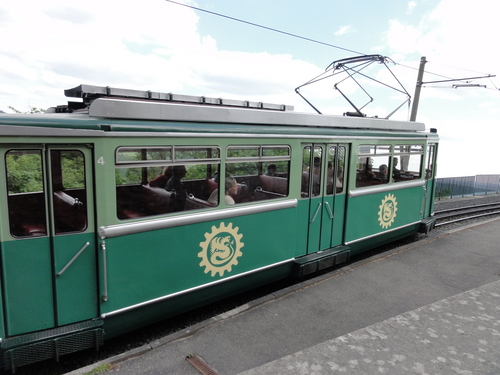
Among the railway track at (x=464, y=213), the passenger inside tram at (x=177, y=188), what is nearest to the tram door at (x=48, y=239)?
the passenger inside tram at (x=177, y=188)

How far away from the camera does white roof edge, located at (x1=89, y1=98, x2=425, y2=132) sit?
4.12 metres

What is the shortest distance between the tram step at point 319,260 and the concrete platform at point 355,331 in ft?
0.75

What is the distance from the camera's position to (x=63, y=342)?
3.85m

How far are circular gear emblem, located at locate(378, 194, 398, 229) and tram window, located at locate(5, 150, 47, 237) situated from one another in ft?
20.2

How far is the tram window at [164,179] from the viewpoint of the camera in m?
4.16

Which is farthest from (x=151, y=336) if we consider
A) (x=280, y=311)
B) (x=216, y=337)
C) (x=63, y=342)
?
(x=280, y=311)

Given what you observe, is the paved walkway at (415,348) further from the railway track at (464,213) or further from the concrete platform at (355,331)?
the railway track at (464,213)

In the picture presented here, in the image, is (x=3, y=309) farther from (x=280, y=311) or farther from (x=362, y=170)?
(x=362, y=170)

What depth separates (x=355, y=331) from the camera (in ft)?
15.7

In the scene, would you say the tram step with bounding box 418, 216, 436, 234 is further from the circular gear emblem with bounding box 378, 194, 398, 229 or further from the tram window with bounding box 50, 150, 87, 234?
the tram window with bounding box 50, 150, 87, 234

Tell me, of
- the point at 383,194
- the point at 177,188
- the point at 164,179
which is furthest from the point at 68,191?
the point at 383,194

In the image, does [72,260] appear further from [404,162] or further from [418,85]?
[418,85]

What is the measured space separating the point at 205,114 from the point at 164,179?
95 cm

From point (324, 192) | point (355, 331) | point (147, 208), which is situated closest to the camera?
point (147, 208)
